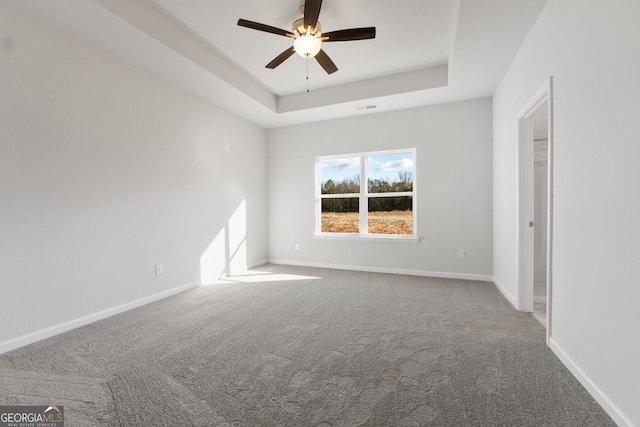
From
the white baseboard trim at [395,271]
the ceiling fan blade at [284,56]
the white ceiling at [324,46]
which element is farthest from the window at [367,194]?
the ceiling fan blade at [284,56]

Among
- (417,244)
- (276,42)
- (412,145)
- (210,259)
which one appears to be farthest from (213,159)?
(417,244)

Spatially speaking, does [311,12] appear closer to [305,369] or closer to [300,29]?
[300,29]

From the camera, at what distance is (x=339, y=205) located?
542 centimetres

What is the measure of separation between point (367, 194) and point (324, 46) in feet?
8.39

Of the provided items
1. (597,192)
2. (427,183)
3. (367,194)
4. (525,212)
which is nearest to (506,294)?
(525,212)

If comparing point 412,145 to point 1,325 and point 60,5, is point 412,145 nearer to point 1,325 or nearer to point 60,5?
point 60,5

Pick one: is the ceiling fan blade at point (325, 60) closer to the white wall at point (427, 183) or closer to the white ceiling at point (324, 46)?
the white ceiling at point (324, 46)

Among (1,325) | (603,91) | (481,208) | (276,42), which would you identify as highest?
(276,42)

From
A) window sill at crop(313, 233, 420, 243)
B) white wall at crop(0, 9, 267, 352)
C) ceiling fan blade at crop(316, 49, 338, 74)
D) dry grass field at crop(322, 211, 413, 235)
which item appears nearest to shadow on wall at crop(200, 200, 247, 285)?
white wall at crop(0, 9, 267, 352)

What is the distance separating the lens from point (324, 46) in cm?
339

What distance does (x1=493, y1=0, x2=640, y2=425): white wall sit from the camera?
4.50 ft

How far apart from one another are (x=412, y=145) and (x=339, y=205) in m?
1.68

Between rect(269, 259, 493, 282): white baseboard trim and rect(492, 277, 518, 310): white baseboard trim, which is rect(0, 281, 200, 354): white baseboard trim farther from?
rect(492, 277, 518, 310): white baseboard trim

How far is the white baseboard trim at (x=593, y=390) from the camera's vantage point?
4.65ft
